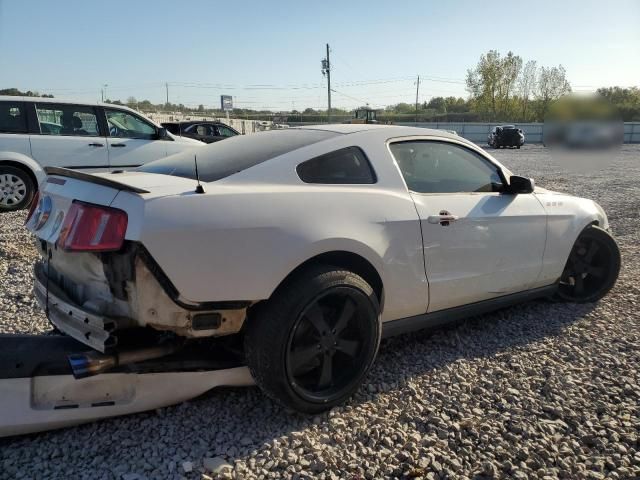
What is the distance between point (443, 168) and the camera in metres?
3.55

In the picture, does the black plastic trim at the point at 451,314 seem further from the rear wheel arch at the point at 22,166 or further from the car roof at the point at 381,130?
the rear wheel arch at the point at 22,166

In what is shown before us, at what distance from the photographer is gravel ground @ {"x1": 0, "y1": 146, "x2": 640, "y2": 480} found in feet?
7.59

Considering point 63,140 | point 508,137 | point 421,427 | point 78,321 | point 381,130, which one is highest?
point 381,130

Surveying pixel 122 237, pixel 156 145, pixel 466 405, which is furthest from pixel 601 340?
pixel 156 145

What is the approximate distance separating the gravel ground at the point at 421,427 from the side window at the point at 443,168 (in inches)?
43.0

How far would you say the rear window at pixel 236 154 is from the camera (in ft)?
9.35

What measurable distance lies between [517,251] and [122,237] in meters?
2.69

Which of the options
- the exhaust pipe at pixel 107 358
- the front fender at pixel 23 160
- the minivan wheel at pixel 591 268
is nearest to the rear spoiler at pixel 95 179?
the exhaust pipe at pixel 107 358

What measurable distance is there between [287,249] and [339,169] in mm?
692

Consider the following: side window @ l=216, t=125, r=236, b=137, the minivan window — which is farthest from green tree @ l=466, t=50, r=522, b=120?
the minivan window

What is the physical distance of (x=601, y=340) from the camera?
3707mm

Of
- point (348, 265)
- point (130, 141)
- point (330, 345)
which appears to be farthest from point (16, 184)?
point (330, 345)

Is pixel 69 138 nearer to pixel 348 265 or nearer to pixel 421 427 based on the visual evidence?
pixel 348 265

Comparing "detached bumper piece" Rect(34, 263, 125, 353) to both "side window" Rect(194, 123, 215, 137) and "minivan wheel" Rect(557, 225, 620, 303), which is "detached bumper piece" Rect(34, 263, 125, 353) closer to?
"minivan wheel" Rect(557, 225, 620, 303)
